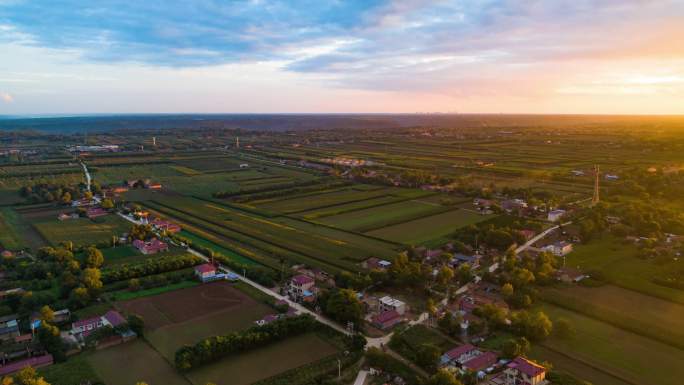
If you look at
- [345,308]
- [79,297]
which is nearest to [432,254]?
[345,308]

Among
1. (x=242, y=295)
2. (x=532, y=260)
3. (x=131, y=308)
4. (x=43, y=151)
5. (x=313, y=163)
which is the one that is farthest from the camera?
(x=43, y=151)

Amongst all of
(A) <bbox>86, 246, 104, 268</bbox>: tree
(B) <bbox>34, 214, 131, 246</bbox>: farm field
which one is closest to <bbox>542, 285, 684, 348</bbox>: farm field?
(A) <bbox>86, 246, 104, 268</bbox>: tree

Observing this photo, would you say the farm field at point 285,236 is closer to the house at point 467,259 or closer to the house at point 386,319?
the house at point 467,259

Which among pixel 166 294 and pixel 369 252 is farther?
pixel 369 252

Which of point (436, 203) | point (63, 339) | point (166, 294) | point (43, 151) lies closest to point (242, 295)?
point (166, 294)

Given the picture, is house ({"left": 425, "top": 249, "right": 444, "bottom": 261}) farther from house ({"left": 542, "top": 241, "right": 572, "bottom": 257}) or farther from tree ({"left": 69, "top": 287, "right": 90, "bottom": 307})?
tree ({"left": 69, "top": 287, "right": 90, "bottom": 307})

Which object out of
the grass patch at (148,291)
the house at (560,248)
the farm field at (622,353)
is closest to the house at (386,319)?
the farm field at (622,353)

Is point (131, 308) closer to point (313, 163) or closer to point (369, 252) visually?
point (369, 252)

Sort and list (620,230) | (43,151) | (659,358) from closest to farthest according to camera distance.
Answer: (659,358) < (620,230) < (43,151)
